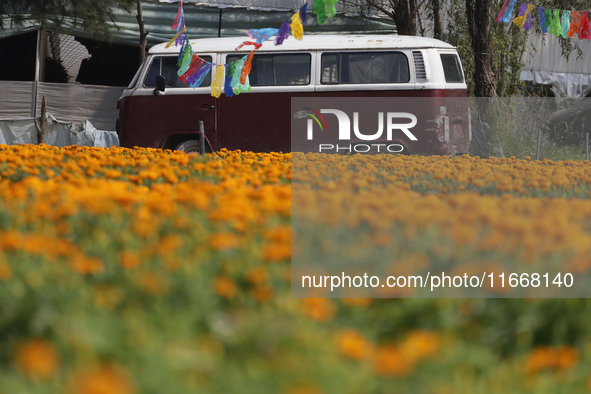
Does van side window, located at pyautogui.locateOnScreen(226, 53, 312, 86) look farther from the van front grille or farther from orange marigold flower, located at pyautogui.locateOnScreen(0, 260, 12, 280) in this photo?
orange marigold flower, located at pyautogui.locateOnScreen(0, 260, 12, 280)

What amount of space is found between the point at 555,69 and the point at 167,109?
50.6ft

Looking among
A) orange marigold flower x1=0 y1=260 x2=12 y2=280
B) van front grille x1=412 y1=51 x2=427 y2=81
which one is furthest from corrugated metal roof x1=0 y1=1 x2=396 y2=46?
orange marigold flower x1=0 y1=260 x2=12 y2=280

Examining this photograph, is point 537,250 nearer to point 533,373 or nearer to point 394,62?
point 533,373

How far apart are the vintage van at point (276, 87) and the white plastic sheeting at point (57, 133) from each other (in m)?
4.79

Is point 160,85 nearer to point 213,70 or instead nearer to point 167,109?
point 167,109

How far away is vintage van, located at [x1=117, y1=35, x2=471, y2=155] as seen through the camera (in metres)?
8.73

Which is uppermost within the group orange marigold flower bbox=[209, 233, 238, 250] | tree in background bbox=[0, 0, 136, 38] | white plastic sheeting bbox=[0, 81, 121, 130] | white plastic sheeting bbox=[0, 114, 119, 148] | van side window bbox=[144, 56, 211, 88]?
tree in background bbox=[0, 0, 136, 38]

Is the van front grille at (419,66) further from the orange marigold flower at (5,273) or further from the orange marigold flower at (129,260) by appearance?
the orange marigold flower at (5,273)

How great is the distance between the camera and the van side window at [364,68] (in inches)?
345

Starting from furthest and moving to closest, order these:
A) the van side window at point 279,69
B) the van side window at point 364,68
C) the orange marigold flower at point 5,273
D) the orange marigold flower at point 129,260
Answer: the van side window at point 279,69
the van side window at point 364,68
the orange marigold flower at point 129,260
the orange marigold flower at point 5,273

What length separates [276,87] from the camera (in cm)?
888

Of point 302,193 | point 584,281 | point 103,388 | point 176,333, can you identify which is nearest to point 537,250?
point 584,281

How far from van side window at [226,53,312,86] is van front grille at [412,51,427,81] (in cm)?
152

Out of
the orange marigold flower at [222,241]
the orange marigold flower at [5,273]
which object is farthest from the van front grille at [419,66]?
the orange marigold flower at [5,273]
